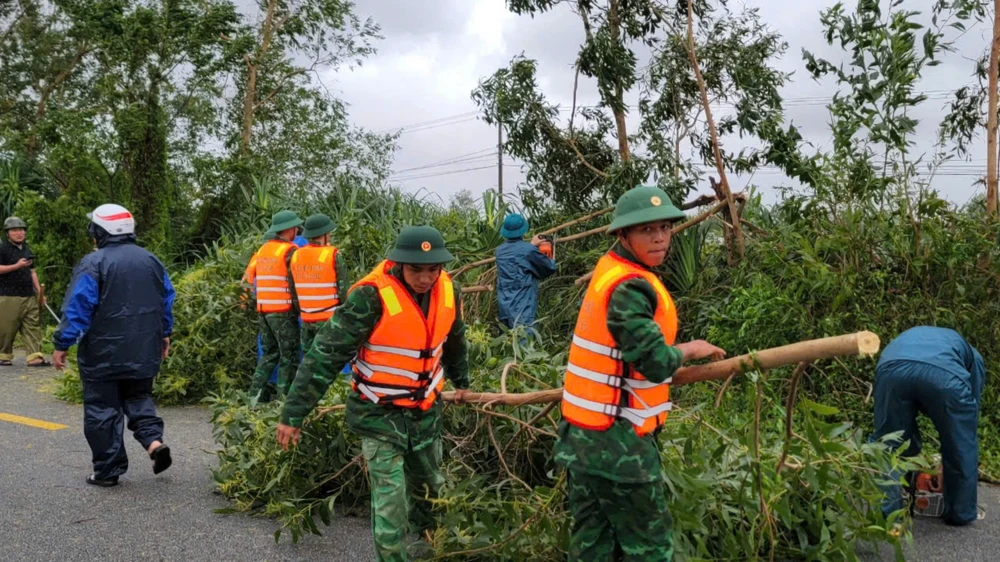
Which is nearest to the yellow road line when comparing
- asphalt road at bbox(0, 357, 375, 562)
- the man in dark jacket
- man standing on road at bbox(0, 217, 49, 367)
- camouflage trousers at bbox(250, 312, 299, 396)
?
asphalt road at bbox(0, 357, 375, 562)

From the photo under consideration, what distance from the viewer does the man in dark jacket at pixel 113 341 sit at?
5.93 meters

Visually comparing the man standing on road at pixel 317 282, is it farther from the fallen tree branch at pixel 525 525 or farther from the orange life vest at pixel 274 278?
the fallen tree branch at pixel 525 525

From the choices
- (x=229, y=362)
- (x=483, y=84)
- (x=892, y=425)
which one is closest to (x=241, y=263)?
(x=229, y=362)

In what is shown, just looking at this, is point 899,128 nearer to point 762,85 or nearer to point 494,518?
point 762,85

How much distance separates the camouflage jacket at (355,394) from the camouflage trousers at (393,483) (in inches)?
2.5

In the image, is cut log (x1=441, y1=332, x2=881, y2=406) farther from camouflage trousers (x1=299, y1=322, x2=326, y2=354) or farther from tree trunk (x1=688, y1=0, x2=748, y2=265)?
tree trunk (x1=688, y1=0, x2=748, y2=265)

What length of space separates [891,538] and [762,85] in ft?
22.7

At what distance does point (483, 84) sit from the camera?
11.0m

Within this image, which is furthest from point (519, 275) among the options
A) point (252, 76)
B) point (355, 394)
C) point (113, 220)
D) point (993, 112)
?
point (252, 76)

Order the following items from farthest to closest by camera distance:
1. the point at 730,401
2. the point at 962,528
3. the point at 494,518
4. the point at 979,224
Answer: the point at 979,224, the point at 730,401, the point at 962,528, the point at 494,518

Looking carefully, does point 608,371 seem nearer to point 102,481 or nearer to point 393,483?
point 393,483

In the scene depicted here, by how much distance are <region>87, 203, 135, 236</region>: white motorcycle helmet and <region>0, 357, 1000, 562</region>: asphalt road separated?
5.75ft

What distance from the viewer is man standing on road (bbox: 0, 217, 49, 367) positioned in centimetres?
1152

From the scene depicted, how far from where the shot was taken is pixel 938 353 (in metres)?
5.22
